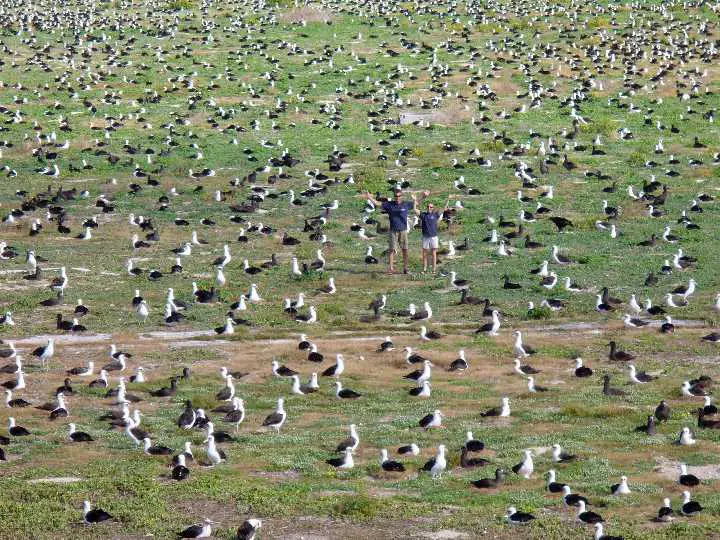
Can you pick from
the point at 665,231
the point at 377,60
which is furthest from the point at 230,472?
the point at 377,60

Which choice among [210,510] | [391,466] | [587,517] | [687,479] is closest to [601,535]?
[587,517]

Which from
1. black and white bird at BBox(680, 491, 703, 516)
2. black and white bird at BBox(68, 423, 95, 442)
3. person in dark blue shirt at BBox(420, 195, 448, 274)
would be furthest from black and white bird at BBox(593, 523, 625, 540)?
person in dark blue shirt at BBox(420, 195, 448, 274)

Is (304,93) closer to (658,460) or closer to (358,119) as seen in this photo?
(358,119)

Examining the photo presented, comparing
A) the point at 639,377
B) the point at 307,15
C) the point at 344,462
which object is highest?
the point at 307,15

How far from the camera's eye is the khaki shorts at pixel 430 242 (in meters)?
37.9

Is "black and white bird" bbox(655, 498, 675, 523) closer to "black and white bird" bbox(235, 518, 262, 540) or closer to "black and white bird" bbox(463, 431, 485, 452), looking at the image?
"black and white bird" bbox(463, 431, 485, 452)

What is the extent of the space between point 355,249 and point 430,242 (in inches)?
167

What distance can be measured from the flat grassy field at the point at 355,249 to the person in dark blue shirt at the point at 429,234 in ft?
1.76

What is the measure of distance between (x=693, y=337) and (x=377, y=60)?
160ft

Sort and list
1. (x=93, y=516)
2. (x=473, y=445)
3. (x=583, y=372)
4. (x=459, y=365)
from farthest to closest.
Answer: (x=459, y=365) < (x=583, y=372) < (x=473, y=445) < (x=93, y=516)

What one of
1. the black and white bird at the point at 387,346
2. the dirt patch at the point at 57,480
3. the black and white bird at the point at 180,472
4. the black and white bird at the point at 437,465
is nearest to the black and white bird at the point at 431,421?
the black and white bird at the point at 437,465

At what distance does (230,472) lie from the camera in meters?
22.8

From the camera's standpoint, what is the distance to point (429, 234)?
37844 mm

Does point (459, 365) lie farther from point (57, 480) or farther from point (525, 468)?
point (57, 480)
